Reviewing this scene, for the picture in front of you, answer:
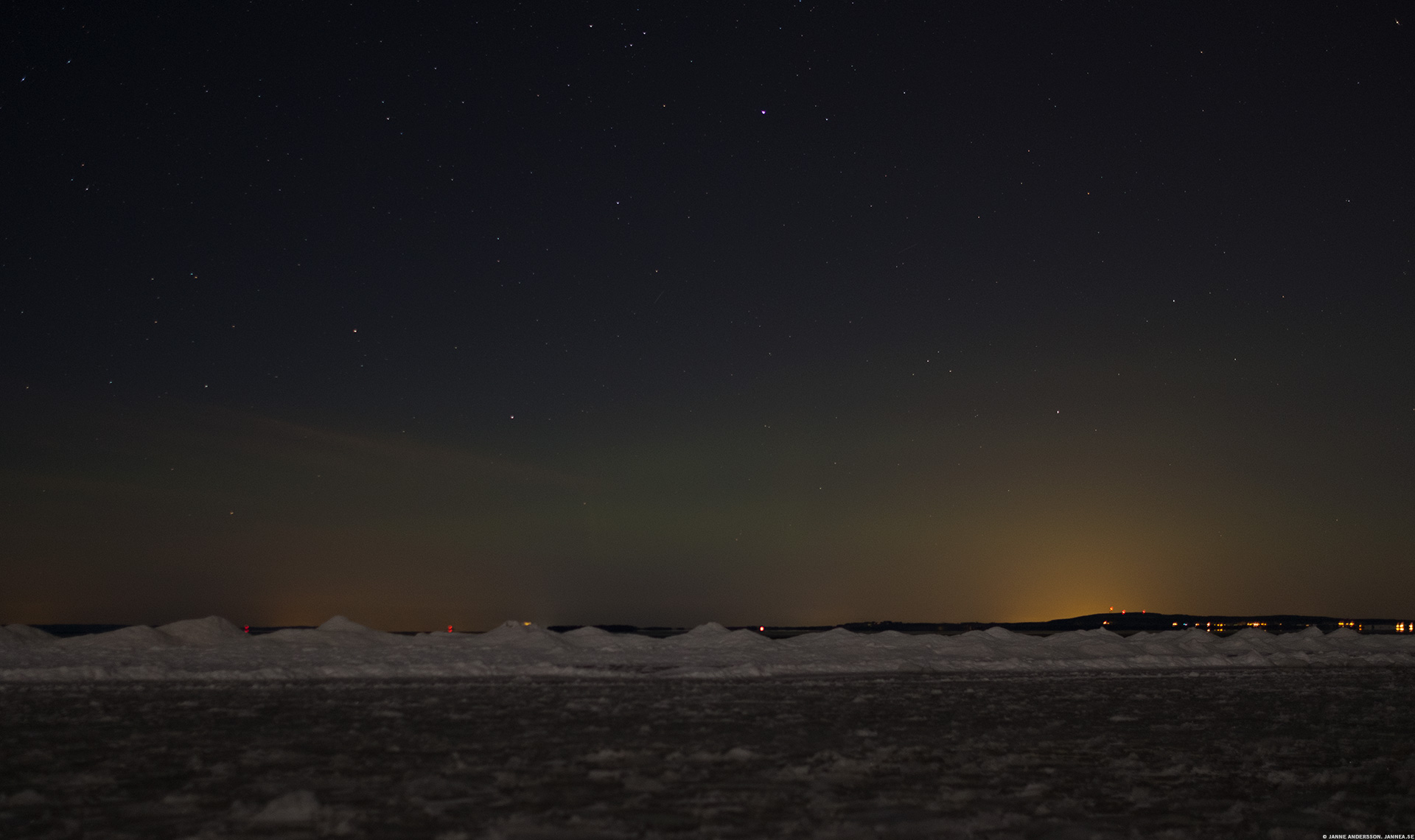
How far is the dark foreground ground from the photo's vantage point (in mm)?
7949

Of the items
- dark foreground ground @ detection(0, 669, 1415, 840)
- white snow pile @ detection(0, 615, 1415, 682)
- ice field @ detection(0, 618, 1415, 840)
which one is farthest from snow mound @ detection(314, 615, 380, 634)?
Result: dark foreground ground @ detection(0, 669, 1415, 840)

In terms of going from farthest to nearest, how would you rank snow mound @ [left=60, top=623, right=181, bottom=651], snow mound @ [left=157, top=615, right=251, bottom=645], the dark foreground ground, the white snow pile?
snow mound @ [left=157, top=615, right=251, bottom=645] < snow mound @ [left=60, top=623, right=181, bottom=651] < the white snow pile < the dark foreground ground

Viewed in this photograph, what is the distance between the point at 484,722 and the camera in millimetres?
15109

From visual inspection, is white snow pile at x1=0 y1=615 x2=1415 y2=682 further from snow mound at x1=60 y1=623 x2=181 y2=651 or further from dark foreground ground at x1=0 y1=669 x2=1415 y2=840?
dark foreground ground at x1=0 y1=669 x2=1415 y2=840

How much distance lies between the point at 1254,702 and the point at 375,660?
24.2m

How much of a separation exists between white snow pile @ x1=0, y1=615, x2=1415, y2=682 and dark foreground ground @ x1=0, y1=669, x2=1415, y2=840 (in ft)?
27.3

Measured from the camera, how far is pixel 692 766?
35.6 feet

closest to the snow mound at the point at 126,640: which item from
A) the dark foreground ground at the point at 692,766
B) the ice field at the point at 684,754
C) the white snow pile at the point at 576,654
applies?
the white snow pile at the point at 576,654

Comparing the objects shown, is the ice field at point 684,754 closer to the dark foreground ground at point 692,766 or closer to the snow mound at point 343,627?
the dark foreground ground at point 692,766

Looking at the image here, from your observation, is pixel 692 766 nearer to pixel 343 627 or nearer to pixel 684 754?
pixel 684 754

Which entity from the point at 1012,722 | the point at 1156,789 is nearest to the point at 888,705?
the point at 1012,722

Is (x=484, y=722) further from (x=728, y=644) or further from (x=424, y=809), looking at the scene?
(x=728, y=644)

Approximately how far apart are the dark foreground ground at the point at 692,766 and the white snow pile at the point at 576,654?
328 inches

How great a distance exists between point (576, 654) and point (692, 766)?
25918 millimetres
